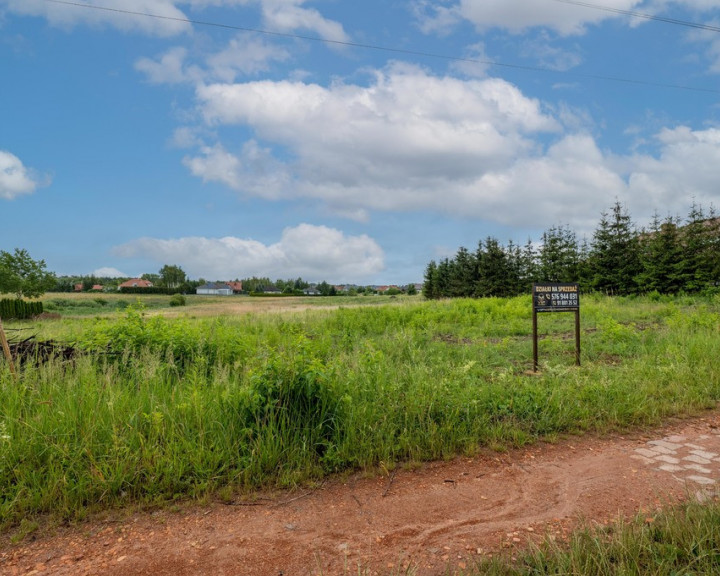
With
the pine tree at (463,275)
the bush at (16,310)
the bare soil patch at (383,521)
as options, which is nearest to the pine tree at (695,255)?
the pine tree at (463,275)

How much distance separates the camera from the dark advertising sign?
8695mm

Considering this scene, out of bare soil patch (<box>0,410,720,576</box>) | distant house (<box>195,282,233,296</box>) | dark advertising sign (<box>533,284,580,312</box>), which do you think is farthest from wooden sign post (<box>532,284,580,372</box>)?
distant house (<box>195,282,233,296</box>)

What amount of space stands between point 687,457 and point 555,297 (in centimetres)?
464

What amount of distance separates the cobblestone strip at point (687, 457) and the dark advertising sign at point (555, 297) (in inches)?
148

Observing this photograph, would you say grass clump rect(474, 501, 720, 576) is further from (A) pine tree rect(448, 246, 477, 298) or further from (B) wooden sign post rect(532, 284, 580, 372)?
(A) pine tree rect(448, 246, 477, 298)

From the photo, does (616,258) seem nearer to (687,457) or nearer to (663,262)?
(663,262)

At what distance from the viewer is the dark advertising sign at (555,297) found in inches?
342

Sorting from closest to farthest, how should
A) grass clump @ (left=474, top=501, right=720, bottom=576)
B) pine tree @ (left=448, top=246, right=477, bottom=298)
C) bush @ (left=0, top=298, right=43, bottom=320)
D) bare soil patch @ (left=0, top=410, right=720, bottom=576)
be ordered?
grass clump @ (left=474, top=501, right=720, bottom=576)
bare soil patch @ (left=0, top=410, right=720, bottom=576)
bush @ (left=0, top=298, right=43, bottom=320)
pine tree @ (left=448, top=246, right=477, bottom=298)

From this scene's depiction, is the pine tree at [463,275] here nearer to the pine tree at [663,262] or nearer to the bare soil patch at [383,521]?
the pine tree at [663,262]

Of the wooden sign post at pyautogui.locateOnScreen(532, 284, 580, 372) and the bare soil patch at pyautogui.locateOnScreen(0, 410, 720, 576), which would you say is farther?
the wooden sign post at pyautogui.locateOnScreen(532, 284, 580, 372)

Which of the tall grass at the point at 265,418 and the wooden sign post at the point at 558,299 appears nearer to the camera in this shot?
the tall grass at the point at 265,418

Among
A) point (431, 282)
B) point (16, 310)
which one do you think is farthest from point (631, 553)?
point (431, 282)

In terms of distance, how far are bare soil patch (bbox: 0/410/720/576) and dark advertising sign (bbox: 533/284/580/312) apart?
4453mm

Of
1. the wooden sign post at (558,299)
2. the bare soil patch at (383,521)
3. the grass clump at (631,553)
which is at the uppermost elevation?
the wooden sign post at (558,299)
